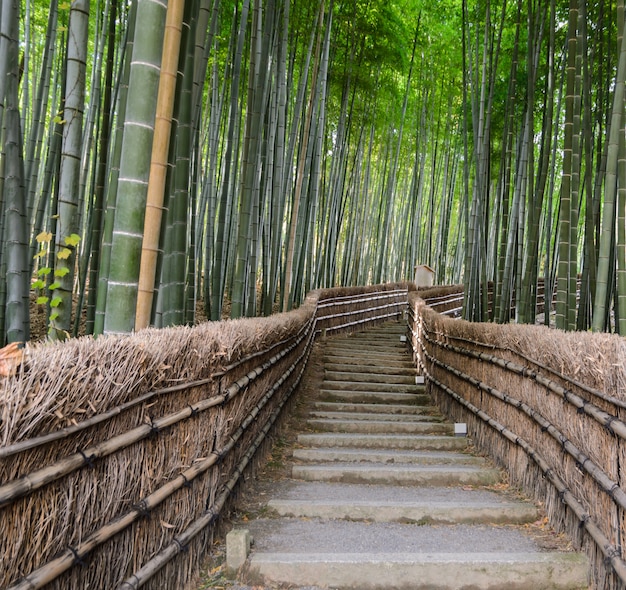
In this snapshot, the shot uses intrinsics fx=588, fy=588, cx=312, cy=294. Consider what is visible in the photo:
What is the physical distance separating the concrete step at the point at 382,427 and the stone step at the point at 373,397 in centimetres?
79

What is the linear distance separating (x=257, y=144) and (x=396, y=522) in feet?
8.67

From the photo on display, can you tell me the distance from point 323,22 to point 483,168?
7.92 ft

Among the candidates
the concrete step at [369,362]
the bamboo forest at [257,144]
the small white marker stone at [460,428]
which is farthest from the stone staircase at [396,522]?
the concrete step at [369,362]

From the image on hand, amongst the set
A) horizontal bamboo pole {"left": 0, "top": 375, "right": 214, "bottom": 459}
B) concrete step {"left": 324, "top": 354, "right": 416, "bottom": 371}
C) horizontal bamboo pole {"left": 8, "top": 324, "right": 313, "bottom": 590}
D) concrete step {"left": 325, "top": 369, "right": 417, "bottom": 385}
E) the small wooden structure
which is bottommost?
horizontal bamboo pole {"left": 8, "top": 324, "right": 313, "bottom": 590}

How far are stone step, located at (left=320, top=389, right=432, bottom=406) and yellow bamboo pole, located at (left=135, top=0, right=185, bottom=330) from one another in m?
3.02

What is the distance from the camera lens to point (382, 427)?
4.09m

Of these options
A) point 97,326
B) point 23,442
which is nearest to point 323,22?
point 97,326

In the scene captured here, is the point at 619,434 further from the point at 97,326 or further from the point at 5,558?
the point at 97,326

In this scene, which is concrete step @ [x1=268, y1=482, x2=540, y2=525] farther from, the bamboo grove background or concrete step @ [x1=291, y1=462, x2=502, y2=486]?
concrete step @ [x1=291, y1=462, x2=502, y2=486]

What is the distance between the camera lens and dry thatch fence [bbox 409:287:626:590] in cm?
191

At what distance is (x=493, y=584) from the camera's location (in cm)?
206

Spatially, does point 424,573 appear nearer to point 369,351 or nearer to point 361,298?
point 369,351

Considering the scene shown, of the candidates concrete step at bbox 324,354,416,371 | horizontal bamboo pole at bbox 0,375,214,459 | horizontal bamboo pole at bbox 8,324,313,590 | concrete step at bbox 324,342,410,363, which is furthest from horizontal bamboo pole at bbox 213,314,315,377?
concrete step at bbox 324,342,410,363

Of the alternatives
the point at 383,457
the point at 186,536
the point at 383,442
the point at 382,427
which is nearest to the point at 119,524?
the point at 186,536
